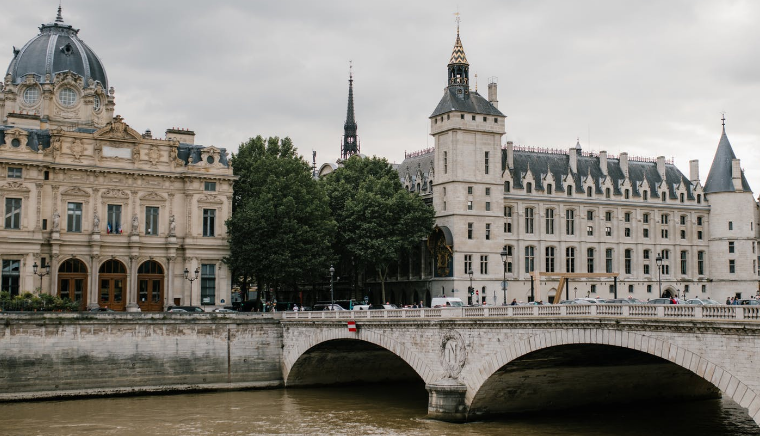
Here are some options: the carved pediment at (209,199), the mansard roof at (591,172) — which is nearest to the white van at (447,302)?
the carved pediment at (209,199)

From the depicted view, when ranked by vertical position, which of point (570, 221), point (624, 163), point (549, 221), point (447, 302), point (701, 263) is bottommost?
point (447, 302)

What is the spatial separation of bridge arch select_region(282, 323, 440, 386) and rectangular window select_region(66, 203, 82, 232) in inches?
809

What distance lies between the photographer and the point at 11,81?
8750 centimetres

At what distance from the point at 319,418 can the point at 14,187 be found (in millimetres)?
34674

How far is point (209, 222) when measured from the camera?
78000mm

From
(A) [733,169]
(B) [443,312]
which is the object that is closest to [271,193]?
(B) [443,312]

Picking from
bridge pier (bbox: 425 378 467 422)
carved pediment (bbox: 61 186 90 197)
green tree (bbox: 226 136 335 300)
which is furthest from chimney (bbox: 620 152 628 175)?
bridge pier (bbox: 425 378 467 422)

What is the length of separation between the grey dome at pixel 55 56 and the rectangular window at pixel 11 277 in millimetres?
22947

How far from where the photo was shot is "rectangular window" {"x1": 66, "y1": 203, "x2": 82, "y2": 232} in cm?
7275

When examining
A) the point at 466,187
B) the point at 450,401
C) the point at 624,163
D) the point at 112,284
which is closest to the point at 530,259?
the point at 466,187

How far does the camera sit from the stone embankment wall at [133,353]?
5703 centimetres

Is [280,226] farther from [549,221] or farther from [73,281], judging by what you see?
[549,221]

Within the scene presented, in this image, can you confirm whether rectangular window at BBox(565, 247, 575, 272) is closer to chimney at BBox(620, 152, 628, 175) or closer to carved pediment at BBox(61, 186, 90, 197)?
chimney at BBox(620, 152, 628, 175)

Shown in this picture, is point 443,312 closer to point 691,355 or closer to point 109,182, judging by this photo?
point 691,355
